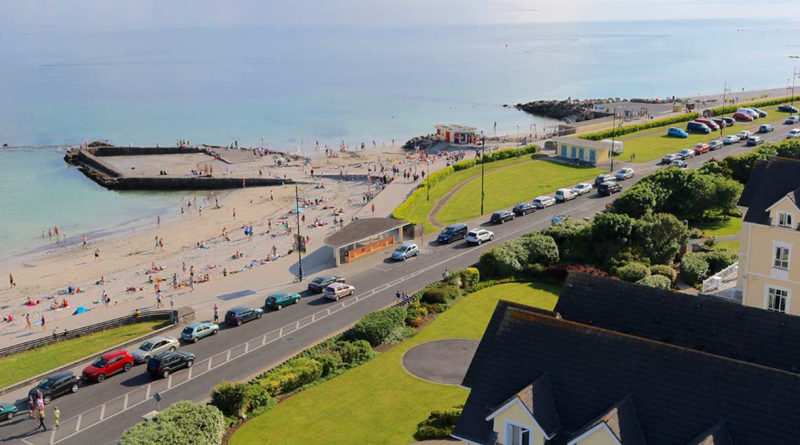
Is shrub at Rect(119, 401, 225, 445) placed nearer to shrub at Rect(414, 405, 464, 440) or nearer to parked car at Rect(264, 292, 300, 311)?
shrub at Rect(414, 405, 464, 440)

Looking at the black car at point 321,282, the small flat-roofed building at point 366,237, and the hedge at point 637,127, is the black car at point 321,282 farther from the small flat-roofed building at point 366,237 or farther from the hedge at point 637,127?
the hedge at point 637,127

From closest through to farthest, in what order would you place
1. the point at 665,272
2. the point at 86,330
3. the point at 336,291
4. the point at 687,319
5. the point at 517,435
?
the point at 517,435
the point at 687,319
the point at 86,330
the point at 665,272
the point at 336,291

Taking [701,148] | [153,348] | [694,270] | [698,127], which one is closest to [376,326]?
[153,348]

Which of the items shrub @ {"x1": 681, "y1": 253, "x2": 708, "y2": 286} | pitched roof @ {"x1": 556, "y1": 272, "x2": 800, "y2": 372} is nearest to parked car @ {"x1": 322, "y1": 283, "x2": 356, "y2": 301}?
shrub @ {"x1": 681, "y1": 253, "x2": 708, "y2": 286}

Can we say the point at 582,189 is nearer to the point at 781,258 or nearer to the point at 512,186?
the point at 512,186

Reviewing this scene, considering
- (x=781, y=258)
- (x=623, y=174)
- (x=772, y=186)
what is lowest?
(x=623, y=174)

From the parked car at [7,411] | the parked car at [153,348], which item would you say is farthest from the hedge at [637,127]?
the parked car at [7,411]
